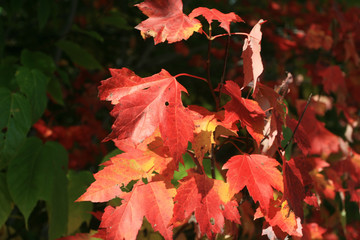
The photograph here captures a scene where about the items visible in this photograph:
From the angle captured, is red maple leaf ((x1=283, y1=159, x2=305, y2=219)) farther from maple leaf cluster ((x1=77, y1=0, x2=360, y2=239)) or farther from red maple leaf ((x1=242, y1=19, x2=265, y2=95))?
red maple leaf ((x1=242, y1=19, x2=265, y2=95))

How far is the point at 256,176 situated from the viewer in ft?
2.69

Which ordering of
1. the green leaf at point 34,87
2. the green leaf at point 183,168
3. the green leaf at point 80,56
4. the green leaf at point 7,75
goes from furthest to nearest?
the green leaf at point 80,56
the green leaf at point 7,75
the green leaf at point 34,87
the green leaf at point 183,168

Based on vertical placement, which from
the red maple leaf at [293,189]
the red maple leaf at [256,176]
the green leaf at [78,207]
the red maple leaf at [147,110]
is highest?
the red maple leaf at [147,110]

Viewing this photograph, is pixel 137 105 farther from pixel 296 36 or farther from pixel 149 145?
pixel 296 36

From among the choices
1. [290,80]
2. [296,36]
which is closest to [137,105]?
[290,80]

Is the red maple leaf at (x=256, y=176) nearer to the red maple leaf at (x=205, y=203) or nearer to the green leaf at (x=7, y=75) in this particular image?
the red maple leaf at (x=205, y=203)

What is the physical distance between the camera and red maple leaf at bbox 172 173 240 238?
803 millimetres

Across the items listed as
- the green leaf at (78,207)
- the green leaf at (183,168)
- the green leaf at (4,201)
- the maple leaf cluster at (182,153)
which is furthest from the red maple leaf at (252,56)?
the green leaf at (4,201)

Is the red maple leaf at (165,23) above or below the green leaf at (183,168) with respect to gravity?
above

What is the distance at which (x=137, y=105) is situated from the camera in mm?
779

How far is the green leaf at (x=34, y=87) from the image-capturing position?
4.43ft

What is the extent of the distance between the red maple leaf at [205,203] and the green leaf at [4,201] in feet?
2.54

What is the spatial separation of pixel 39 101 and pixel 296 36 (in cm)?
192

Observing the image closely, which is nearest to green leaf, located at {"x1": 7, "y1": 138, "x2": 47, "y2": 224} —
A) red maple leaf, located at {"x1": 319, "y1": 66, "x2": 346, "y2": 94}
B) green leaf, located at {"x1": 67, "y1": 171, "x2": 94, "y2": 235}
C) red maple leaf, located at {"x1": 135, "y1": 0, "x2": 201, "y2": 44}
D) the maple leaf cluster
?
green leaf, located at {"x1": 67, "y1": 171, "x2": 94, "y2": 235}
